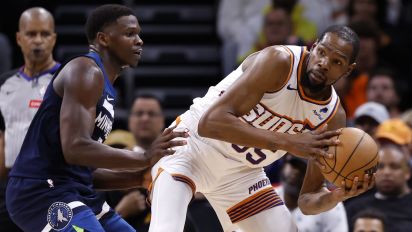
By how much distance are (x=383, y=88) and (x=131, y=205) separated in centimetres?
343

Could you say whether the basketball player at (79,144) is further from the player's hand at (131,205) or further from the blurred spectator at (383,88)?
the blurred spectator at (383,88)

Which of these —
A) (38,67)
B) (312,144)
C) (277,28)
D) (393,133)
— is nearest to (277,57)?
(312,144)

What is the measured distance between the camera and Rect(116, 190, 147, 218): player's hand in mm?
7176

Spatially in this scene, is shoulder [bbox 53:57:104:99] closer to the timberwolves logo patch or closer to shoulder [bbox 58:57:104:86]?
shoulder [bbox 58:57:104:86]

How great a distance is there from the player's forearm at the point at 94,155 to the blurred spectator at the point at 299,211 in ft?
9.34

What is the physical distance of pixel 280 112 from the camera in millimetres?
5336

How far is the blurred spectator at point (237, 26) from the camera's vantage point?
10039mm

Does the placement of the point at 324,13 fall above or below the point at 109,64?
below

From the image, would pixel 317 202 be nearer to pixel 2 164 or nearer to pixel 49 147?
pixel 49 147

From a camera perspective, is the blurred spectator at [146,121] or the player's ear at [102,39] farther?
the blurred spectator at [146,121]

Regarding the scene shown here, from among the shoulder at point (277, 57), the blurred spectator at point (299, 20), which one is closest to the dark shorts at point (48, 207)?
the shoulder at point (277, 57)

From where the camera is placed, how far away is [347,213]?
25.4 feet

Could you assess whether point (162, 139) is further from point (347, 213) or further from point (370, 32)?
point (370, 32)

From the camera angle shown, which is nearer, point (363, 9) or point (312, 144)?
point (312, 144)
